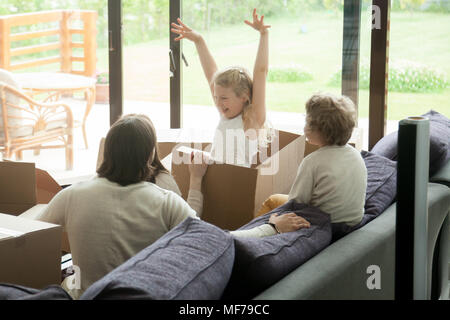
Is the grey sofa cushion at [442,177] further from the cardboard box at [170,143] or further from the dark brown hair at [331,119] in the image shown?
the cardboard box at [170,143]

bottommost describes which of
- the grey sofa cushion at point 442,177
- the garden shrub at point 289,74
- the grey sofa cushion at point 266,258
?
the grey sofa cushion at point 266,258

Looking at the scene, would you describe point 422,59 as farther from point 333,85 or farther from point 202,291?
point 202,291

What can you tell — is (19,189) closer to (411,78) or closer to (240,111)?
(240,111)

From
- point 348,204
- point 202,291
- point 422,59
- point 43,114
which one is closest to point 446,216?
point 348,204

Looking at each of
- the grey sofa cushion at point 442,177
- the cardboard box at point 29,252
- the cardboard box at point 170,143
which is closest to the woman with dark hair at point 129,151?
the cardboard box at point 29,252

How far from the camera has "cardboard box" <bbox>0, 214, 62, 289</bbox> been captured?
201cm

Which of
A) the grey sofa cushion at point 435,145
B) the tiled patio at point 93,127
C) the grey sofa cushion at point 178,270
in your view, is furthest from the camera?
the tiled patio at point 93,127

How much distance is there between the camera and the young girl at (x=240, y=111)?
3.00 meters

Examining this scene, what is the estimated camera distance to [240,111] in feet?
9.98

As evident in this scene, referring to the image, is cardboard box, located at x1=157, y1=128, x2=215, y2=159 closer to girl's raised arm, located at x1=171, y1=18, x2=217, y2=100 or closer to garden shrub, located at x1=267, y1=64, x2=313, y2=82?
girl's raised arm, located at x1=171, y1=18, x2=217, y2=100

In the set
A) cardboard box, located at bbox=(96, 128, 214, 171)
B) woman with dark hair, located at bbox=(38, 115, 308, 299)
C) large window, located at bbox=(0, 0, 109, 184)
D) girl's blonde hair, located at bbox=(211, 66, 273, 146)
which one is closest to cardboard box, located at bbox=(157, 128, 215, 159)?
cardboard box, located at bbox=(96, 128, 214, 171)

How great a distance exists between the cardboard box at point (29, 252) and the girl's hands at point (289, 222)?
2.31 ft

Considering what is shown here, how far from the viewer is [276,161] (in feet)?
9.30

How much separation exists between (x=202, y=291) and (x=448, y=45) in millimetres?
2771
